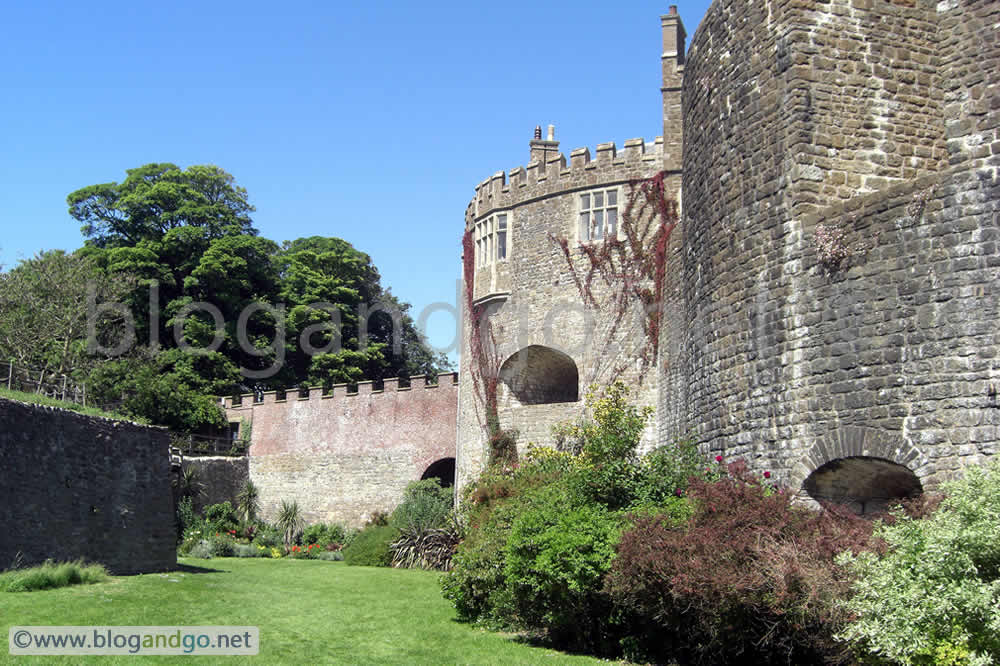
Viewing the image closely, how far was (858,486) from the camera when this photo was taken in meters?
A: 10.7

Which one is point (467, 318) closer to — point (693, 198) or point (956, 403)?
point (693, 198)

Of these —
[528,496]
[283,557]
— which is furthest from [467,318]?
[528,496]

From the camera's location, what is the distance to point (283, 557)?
29281 millimetres

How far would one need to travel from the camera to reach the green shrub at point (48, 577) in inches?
528

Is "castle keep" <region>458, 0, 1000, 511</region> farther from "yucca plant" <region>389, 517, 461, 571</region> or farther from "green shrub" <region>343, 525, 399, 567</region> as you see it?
"green shrub" <region>343, 525, 399, 567</region>

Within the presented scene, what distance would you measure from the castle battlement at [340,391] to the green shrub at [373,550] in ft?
26.1

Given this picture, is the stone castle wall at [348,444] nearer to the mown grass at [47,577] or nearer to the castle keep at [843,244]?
the castle keep at [843,244]

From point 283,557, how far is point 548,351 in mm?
11259

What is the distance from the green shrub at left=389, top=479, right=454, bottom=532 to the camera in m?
24.9

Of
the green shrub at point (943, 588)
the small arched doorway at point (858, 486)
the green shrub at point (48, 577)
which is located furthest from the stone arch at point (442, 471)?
the green shrub at point (943, 588)

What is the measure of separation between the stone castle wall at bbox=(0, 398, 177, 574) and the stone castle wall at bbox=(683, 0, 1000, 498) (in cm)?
1081

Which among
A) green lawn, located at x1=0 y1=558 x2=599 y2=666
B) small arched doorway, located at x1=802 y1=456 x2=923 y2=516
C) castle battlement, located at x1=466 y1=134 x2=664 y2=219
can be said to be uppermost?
castle battlement, located at x1=466 y1=134 x2=664 y2=219

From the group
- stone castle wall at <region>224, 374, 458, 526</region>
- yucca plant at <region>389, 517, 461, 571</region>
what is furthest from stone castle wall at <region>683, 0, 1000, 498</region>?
stone castle wall at <region>224, 374, 458, 526</region>

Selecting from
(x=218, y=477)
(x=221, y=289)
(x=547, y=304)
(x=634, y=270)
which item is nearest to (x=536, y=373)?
(x=547, y=304)
